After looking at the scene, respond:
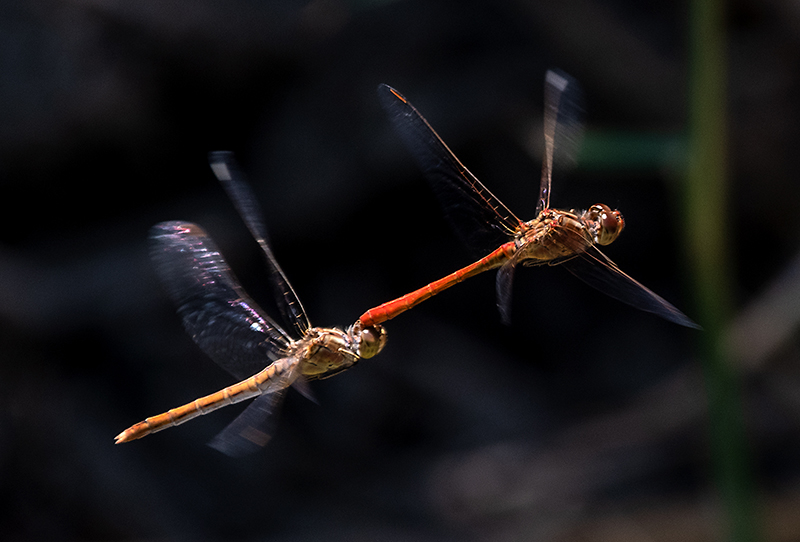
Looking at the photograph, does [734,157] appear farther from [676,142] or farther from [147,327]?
[147,327]

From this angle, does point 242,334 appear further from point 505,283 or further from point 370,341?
point 505,283

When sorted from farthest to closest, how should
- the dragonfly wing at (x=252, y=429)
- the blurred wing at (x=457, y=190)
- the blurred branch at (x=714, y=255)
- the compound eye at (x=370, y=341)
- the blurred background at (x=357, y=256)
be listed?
the blurred background at (x=357, y=256), the blurred branch at (x=714, y=255), the blurred wing at (x=457, y=190), the compound eye at (x=370, y=341), the dragonfly wing at (x=252, y=429)

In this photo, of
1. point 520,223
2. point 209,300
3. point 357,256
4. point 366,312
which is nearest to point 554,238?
point 520,223

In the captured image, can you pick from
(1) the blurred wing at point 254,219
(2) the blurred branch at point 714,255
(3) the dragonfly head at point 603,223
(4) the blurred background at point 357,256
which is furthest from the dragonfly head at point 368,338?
(4) the blurred background at point 357,256

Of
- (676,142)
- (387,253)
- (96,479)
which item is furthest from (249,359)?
(96,479)

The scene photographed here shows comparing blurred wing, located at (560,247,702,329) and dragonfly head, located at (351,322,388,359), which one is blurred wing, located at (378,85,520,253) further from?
dragonfly head, located at (351,322,388,359)

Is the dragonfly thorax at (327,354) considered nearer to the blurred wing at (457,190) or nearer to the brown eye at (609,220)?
the blurred wing at (457,190)

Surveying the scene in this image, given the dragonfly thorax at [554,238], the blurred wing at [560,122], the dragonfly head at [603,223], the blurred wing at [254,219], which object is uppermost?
the blurred wing at [560,122]
